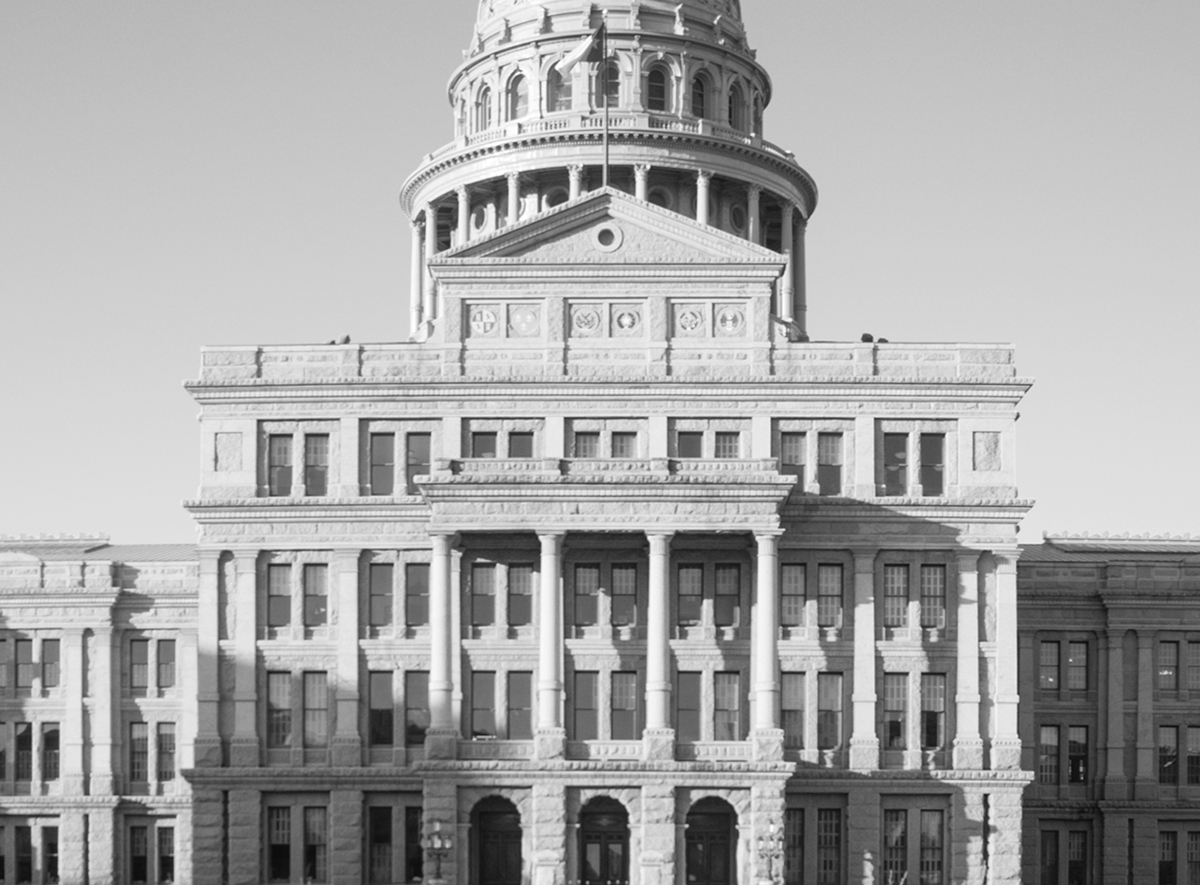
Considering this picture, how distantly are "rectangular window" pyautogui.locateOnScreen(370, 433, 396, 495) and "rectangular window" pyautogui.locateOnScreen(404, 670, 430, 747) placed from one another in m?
6.16

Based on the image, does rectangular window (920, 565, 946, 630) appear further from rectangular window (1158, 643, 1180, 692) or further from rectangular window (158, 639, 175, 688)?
rectangular window (158, 639, 175, 688)

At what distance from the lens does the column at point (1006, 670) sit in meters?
67.2

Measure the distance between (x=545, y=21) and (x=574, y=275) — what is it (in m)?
31.7

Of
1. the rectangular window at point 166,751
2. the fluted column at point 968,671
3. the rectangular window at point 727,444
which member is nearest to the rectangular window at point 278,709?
the rectangular window at point 166,751

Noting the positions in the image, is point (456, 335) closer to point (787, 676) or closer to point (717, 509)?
point (717, 509)

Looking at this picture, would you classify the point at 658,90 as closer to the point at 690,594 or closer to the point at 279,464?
the point at 279,464

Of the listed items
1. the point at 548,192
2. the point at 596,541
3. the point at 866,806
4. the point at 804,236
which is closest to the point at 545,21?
the point at 548,192

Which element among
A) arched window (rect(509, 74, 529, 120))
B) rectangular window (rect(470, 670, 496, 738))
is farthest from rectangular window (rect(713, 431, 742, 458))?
arched window (rect(509, 74, 529, 120))

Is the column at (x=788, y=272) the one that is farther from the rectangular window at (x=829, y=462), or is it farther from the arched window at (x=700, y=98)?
the rectangular window at (x=829, y=462)

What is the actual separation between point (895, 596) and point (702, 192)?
30535 mm

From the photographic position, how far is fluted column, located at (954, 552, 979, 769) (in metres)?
67.1

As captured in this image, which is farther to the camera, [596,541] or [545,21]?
[545,21]

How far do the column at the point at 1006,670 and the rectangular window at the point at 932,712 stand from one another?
5.67 ft

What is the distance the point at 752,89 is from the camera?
327 feet
